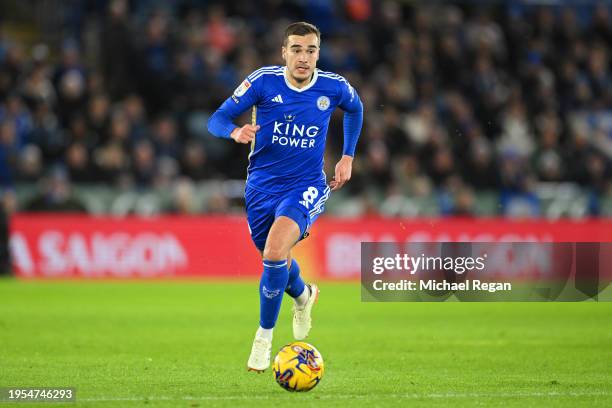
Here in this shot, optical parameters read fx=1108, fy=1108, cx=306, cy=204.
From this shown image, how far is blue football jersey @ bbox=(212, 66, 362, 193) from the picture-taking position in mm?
8445

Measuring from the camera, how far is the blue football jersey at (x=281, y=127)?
845 centimetres

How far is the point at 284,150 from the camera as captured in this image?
8.48 meters

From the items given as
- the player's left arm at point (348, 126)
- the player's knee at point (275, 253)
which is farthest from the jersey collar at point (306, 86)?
the player's knee at point (275, 253)

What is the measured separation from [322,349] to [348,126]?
93.8 inches

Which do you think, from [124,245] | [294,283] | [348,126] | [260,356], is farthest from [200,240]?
[260,356]

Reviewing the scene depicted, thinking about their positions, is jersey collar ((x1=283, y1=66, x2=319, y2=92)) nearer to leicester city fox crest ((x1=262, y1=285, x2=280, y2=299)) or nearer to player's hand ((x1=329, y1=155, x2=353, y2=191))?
player's hand ((x1=329, y1=155, x2=353, y2=191))

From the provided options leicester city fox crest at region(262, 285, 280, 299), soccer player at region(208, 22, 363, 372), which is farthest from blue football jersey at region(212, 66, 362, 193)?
leicester city fox crest at region(262, 285, 280, 299)

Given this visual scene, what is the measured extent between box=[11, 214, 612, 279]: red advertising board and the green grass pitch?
1.70m

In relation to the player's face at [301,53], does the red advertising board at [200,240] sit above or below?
below

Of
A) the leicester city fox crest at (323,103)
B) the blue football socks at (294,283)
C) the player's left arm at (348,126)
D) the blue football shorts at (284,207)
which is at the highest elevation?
the leicester city fox crest at (323,103)

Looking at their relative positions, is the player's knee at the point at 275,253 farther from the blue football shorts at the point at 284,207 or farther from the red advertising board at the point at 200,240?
the red advertising board at the point at 200,240

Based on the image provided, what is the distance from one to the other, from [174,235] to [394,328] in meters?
7.13

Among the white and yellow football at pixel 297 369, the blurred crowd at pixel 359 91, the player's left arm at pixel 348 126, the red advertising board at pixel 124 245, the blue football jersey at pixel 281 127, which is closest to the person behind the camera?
the white and yellow football at pixel 297 369

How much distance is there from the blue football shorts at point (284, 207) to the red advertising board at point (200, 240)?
9806mm
